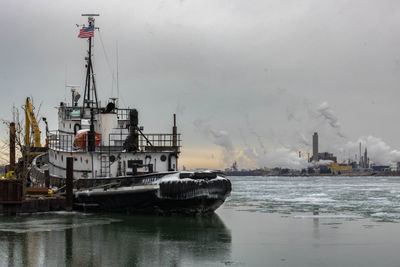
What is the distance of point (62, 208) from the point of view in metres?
30.7

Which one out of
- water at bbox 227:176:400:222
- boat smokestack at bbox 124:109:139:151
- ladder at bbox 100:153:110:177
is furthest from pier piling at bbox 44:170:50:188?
water at bbox 227:176:400:222

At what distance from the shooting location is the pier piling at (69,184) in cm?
3000

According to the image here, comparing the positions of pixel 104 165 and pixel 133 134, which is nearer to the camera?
pixel 133 134

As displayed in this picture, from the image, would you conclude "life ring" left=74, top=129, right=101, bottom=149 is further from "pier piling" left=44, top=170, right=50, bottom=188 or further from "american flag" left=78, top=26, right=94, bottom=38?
"american flag" left=78, top=26, right=94, bottom=38

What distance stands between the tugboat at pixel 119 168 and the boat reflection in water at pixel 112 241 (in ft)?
3.21

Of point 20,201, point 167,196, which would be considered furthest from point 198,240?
point 20,201

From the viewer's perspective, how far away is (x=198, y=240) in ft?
67.7

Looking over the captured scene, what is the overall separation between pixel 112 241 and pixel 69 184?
428 inches

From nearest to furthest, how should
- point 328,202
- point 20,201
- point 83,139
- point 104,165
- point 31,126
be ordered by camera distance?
point 20,201 < point 104,165 < point 83,139 < point 31,126 < point 328,202

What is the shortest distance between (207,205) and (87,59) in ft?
48.3

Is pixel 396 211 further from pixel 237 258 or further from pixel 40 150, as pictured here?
pixel 40 150

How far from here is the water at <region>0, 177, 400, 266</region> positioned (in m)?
16.5

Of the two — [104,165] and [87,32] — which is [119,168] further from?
[87,32]

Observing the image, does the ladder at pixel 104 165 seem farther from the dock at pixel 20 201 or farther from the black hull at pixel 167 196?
the dock at pixel 20 201
